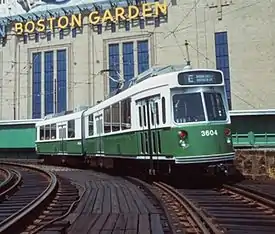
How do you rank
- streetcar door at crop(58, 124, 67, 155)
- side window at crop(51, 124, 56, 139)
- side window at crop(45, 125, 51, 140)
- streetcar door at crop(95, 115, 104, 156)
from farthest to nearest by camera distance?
side window at crop(45, 125, 51, 140), side window at crop(51, 124, 56, 139), streetcar door at crop(58, 124, 67, 155), streetcar door at crop(95, 115, 104, 156)

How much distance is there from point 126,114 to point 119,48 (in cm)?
3980

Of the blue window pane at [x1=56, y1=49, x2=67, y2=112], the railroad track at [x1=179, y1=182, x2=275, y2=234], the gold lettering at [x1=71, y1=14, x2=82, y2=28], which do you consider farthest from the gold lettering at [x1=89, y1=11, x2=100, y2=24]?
the railroad track at [x1=179, y1=182, x2=275, y2=234]

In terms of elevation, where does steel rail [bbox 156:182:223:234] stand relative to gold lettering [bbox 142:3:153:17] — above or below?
below

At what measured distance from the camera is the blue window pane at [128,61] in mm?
51719

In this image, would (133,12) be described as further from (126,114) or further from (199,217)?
(199,217)

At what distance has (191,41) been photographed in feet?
163

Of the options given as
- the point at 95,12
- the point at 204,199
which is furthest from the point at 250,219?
the point at 95,12

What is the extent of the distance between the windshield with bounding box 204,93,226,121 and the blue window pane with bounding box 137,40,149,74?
3969cm

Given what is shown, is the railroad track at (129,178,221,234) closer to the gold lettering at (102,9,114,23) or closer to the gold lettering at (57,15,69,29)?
the gold lettering at (102,9,114,23)

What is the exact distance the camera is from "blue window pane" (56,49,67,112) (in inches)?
2128

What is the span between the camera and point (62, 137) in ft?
82.9

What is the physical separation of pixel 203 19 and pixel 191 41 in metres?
2.99

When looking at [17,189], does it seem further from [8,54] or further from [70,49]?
[8,54]

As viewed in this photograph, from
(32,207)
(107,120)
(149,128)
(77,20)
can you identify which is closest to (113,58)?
(77,20)
